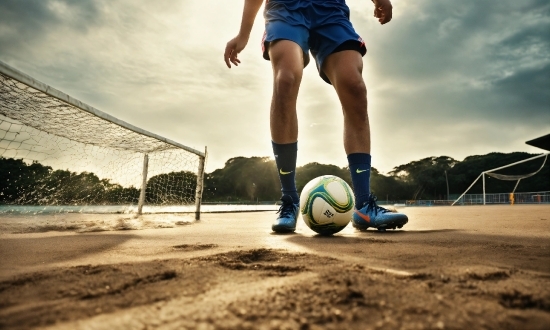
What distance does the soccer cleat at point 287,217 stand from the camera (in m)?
2.33

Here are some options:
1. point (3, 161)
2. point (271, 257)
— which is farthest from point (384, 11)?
point (3, 161)

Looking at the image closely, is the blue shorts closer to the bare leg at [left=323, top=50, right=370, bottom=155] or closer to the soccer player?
the soccer player

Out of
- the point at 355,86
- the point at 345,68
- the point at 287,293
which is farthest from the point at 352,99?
the point at 287,293

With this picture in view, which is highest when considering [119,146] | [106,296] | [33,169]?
[119,146]

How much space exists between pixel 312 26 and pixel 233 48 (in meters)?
0.63

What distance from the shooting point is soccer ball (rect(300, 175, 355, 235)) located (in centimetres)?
221

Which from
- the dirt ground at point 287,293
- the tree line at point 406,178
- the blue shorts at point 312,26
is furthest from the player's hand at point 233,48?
the tree line at point 406,178

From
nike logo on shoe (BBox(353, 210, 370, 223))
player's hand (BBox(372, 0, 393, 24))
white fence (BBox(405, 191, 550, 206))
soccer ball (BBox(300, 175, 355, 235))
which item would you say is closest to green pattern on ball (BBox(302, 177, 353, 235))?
soccer ball (BBox(300, 175, 355, 235))

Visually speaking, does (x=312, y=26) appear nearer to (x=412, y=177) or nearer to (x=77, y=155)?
(x=77, y=155)

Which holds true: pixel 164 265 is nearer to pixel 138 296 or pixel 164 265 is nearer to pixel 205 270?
pixel 205 270

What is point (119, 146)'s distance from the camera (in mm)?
7766

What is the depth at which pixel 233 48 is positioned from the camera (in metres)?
2.73

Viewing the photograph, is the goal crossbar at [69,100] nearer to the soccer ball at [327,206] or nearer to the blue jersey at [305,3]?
the blue jersey at [305,3]

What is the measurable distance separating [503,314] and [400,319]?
0.18 m
